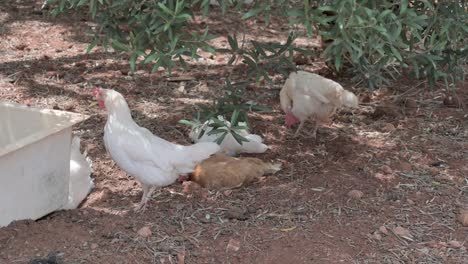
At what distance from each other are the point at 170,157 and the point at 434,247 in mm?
1554

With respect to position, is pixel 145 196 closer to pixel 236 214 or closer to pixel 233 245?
pixel 236 214

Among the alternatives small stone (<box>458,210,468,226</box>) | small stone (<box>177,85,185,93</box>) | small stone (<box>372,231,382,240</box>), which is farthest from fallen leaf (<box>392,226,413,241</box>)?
small stone (<box>177,85,185,93</box>)

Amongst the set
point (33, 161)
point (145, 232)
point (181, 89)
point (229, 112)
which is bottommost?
point (181, 89)

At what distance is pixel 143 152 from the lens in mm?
3889

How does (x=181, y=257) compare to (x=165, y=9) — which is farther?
(x=181, y=257)

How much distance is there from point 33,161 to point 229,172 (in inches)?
48.6

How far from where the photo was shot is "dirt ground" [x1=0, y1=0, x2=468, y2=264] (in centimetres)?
348

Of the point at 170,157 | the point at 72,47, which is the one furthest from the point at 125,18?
the point at 72,47

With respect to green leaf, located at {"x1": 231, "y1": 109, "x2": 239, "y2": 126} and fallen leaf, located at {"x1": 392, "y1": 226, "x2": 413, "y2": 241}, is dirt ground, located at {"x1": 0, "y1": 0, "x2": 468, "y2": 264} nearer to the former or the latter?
fallen leaf, located at {"x1": 392, "y1": 226, "x2": 413, "y2": 241}

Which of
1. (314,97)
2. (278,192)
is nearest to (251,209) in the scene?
(278,192)

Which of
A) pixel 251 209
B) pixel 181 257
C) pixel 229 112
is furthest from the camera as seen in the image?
pixel 229 112

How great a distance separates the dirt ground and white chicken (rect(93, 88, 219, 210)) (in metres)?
0.19

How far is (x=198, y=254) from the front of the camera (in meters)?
3.43

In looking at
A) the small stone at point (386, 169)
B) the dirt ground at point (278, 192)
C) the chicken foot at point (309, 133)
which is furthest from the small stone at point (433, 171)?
the chicken foot at point (309, 133)
